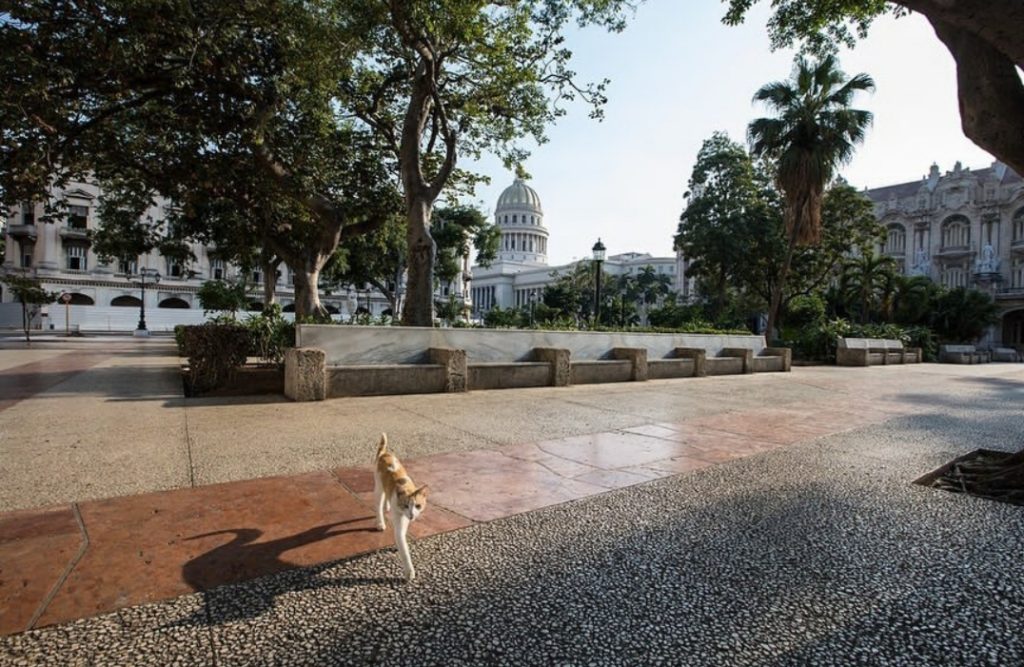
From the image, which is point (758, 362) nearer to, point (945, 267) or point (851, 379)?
point (851, 379)

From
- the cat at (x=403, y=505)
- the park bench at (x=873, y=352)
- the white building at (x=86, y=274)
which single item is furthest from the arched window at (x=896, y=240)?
the cat at (x=403, y=505)

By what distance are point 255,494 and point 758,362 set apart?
1604 centimetres

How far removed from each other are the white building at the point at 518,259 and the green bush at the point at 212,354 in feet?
351

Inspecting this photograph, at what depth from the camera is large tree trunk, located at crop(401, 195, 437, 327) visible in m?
12.3

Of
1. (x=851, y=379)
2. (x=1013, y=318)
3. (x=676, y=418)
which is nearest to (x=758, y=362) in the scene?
(x=851, y=379)

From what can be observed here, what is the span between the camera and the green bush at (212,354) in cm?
809

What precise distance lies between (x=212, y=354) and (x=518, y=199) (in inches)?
4582


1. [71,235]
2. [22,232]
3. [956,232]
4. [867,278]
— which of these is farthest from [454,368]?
[956,232]

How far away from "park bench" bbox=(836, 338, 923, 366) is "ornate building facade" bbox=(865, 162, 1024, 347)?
1690 inches

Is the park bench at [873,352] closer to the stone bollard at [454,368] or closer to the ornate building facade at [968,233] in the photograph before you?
the stone bollard at [454,368]

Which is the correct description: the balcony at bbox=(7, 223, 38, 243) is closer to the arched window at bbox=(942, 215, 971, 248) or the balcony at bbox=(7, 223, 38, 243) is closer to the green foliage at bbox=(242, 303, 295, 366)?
the green foliage at bbox=(242, 303, 295, 366)

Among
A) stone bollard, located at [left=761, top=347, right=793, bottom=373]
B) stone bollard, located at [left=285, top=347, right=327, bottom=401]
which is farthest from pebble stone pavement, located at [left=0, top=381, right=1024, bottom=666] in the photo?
stone bollard, located at [left=761, top=347, right=793, bottom=373]

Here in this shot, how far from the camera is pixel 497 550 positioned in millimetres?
2936

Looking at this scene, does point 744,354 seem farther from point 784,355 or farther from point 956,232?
point 956,232
